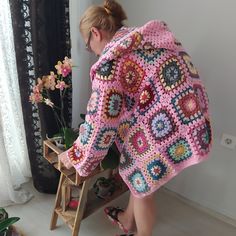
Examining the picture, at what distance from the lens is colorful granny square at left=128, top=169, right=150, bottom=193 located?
46.2 inches

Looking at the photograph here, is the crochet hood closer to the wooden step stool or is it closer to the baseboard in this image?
the wooden step stool

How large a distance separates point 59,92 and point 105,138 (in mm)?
598

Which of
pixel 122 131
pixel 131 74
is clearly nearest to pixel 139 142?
pixel 122 131

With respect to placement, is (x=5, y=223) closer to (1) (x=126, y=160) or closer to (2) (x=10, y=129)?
(2) (x=10, y=129)

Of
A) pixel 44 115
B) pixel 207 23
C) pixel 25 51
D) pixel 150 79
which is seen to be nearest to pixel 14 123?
pixel 44 115

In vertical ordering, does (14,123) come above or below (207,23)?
below

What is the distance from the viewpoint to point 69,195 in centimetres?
146

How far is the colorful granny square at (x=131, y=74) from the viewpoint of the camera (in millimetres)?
996

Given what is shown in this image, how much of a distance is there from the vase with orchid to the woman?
0.14 meters

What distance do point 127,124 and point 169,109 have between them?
0.65 ft

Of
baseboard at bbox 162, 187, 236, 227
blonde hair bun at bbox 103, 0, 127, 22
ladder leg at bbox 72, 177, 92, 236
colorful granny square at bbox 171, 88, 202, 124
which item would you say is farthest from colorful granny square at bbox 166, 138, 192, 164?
baseboard at bbox 162, 187, 236, 227

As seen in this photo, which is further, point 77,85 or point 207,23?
point 77,85

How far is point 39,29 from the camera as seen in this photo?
4.27 ft

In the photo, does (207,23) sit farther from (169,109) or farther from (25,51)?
(25,51)
